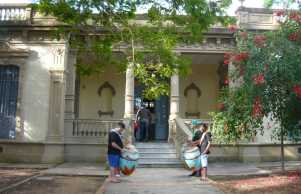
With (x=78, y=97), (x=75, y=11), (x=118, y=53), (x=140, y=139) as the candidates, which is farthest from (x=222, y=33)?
(x=75, y=11)

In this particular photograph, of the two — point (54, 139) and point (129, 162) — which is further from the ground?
point (54, 139)

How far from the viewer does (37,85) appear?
1739cm

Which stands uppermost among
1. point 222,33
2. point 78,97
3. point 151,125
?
point 222,33

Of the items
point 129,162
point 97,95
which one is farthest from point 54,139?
point 129,162

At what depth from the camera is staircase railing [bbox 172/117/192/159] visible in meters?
15.5

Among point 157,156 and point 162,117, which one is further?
point 162,117

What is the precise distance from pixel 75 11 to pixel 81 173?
574cm

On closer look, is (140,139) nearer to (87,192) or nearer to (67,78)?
(67,78)

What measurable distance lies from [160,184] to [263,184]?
2515 millimetres

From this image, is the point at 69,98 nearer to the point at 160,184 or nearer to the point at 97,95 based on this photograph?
the point at 97,95

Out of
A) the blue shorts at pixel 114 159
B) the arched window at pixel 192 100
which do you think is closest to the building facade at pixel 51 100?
the arched window at pixel 192 100

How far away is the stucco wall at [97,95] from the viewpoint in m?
21.1

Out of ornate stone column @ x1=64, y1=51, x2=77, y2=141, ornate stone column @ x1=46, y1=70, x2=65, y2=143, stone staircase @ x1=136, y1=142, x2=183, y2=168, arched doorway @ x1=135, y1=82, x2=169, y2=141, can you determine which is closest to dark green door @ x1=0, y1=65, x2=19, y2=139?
ornate stone column @ x1=46, y1=70, x2=65, y2=143

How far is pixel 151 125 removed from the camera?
65.8ft
